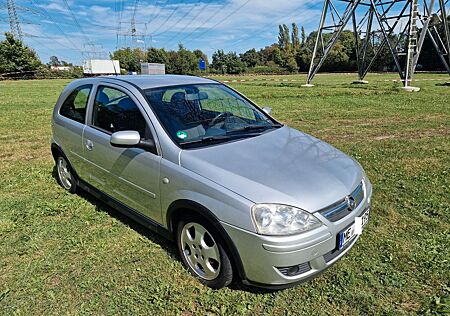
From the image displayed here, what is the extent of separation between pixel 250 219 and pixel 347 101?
12.5 metres

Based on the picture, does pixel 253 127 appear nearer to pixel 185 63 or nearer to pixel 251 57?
pixel 185 63

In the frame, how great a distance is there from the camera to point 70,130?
4.11 meters

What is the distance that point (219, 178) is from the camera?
8.00 feet

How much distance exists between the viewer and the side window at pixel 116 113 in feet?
10.4

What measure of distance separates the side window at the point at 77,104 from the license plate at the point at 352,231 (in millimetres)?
3058

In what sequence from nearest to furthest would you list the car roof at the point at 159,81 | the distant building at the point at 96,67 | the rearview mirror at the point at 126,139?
the rearview mirror at the point at 126,139
the car roof at the point at 159,81
the distant building at the point at 96,67

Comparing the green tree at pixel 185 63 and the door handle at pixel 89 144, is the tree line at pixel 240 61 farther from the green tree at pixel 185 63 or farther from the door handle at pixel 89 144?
the door handle at pixel 89 144

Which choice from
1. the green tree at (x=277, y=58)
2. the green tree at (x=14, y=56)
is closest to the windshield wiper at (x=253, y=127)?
the green tree at (x=14, y=56)

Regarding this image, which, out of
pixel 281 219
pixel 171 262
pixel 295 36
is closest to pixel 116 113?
pixel 171 262

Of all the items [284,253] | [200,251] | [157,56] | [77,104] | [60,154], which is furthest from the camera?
[157,56]

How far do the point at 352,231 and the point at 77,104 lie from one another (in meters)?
3.46

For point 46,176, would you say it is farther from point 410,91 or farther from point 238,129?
point 410,91

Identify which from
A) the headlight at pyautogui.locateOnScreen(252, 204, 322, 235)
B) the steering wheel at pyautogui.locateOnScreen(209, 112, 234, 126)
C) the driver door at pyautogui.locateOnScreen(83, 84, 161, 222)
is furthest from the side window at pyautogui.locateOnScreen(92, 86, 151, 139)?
the headlight at pyautogui.locateOnScreen(252, 204, 322, 235)

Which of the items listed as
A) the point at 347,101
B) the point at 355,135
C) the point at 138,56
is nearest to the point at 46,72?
the point at 138,56
